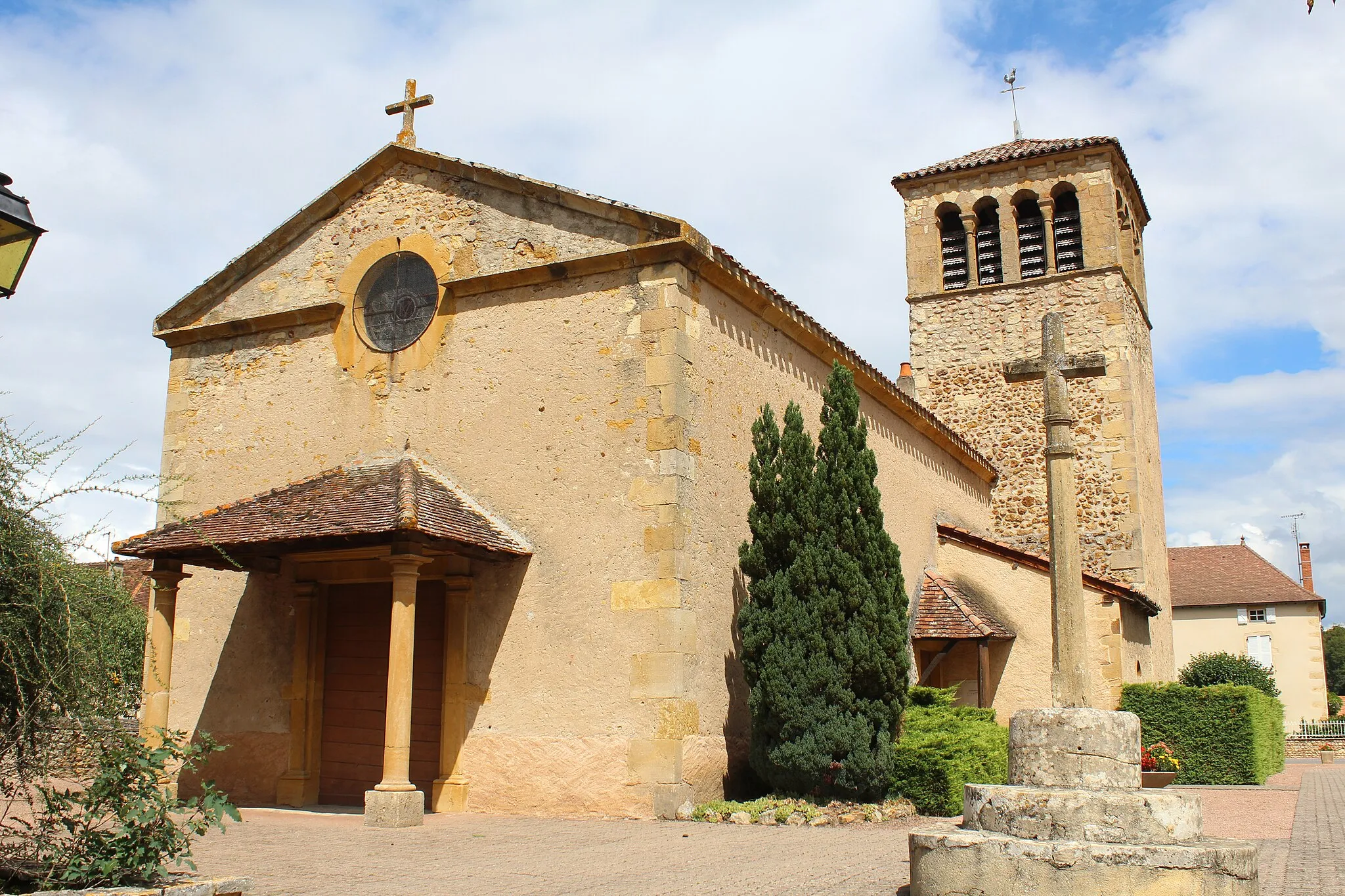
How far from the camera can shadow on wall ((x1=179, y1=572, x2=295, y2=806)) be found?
11969 millimetres

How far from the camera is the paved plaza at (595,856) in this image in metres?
6.78

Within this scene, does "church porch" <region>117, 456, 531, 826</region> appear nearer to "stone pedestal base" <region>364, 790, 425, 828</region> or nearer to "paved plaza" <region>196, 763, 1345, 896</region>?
"stone pedestal base" <region>364, 790, 425, 828</region>

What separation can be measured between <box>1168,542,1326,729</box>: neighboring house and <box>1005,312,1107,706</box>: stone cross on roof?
105ft

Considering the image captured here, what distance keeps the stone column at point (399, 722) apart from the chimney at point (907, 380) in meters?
13.5

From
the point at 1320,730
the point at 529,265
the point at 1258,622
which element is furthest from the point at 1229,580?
the point at 529,265

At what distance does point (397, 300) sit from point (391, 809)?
570cm

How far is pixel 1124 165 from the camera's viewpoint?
73.3ft

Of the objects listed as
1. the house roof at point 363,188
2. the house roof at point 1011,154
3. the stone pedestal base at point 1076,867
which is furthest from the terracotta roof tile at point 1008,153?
the stone pedestal base at point 1076,867

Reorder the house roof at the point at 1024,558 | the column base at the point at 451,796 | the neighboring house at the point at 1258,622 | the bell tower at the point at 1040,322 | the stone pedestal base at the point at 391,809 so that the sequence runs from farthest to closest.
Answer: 1. the neighboring house at the point at 1258,622
2. the bell tower at the point at 1040,322
3. the house roof at the point at 1024,558
4. the column base at the point at 451,796
5. the stone pedestal base at the point at 391,809

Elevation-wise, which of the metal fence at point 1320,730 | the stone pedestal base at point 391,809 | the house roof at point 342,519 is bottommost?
the metal fence at point 1320,730

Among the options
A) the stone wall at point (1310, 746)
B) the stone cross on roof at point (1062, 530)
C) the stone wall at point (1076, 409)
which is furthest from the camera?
the stone wall at point (1310, 746)

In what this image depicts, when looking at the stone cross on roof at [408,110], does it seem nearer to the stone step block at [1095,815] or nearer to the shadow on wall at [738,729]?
the shadow on wall at [738,729]

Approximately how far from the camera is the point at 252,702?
40.1 feet

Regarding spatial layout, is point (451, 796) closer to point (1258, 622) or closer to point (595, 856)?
point (595, 856)
